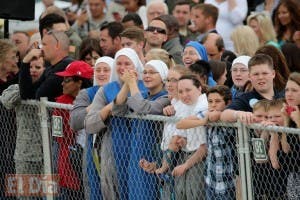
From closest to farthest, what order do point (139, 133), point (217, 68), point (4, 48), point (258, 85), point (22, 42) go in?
1. point (258, 85)
2. point (139, 133)
3. point (217, 68)
4. point (4, 48)
5. point (22, 42)

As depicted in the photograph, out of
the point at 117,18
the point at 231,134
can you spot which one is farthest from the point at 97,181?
the point at 117,18

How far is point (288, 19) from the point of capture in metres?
11.9

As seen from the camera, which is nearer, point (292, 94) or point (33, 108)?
point (292, 94)

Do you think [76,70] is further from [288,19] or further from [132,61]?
[288,19]

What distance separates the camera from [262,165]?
25.8 feet

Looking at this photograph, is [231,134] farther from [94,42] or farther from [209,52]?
[94,42]

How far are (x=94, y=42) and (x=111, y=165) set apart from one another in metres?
3.36

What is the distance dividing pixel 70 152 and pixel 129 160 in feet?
3.04

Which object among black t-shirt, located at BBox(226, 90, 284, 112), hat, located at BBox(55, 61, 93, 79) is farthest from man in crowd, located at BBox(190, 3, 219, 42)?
black t-shirt, located at BBox(226, 90, 284, 112)

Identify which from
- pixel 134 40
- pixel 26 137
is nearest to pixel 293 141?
pixel 134 40

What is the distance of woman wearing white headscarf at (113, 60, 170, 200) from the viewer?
8750 millimetres

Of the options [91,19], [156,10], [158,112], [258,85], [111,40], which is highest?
[156,10]

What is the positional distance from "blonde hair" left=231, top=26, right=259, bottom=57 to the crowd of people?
0.01 metres

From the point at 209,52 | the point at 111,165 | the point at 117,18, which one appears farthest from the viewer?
the point at 117,18
